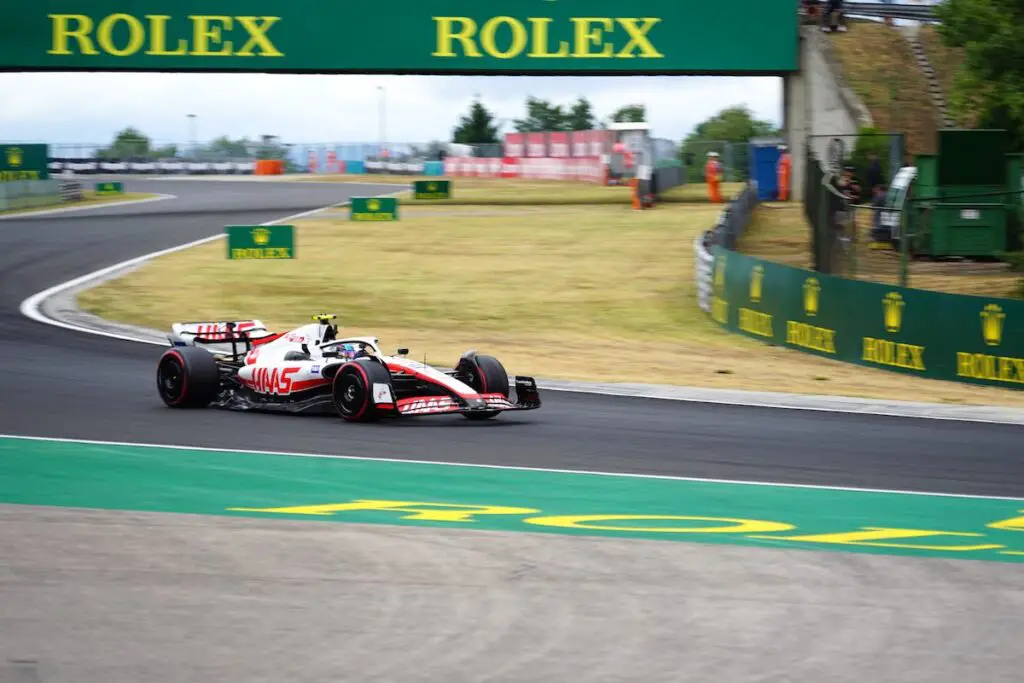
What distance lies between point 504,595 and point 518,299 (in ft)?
62.5

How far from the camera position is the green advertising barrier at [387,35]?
42.3 m

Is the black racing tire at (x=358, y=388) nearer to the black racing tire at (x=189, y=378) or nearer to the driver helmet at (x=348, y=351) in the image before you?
the driver helmet at (x=348, y=351)

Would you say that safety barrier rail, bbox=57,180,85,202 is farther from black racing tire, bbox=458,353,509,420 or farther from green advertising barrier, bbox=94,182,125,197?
black racing tire, bbox=458,353,509,420

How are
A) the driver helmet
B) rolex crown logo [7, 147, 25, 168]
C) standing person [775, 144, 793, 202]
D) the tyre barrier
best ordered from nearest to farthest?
the driver helmet, standing person [775, 144, 793, 202], rolex crown logo [7, 147, 25, 168], the tyre barrier

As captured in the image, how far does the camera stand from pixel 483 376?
1359 centimetres

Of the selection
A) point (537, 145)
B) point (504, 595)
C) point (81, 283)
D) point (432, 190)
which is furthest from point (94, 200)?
point (504, 595)

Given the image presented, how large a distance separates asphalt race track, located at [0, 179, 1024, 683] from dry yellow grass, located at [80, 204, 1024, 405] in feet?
18.5

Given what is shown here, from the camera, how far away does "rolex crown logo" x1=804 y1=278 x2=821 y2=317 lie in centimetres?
1948

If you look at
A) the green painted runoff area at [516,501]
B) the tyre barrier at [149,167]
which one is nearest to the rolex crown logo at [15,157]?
the tyre barrier at [149,167]

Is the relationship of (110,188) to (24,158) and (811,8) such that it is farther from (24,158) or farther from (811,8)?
(811,8)

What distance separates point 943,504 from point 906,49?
44.1 metres

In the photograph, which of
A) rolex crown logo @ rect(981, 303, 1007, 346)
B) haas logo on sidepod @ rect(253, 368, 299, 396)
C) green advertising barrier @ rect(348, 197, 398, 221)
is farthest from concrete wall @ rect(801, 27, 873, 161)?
haas logo on sidepod @ rect(253, 368, 299, 396)

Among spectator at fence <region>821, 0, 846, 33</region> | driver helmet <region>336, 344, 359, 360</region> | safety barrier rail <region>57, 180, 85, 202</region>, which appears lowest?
driver helmet <region>336, 344, 359, 360</region>

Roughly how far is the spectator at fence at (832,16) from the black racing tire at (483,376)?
36.4 m
